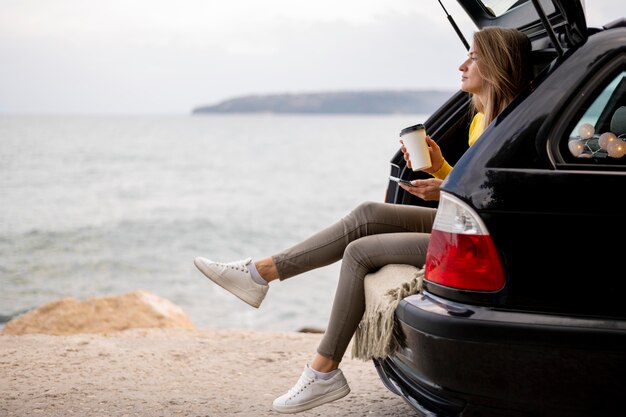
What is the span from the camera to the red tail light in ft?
7.99

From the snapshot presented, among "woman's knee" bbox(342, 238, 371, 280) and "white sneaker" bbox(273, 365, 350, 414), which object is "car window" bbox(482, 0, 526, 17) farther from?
"white sneaker" bbox(273, 365, 350, 414)

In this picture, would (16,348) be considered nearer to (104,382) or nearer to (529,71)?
(104,382)

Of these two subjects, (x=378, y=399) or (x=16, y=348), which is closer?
(x=378, y=399)

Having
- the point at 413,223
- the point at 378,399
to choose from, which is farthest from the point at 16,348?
the point at 413,223

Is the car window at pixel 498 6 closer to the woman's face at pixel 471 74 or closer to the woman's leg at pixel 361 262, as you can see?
the woman's face at pixel 471 74

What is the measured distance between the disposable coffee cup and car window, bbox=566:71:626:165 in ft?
2.15

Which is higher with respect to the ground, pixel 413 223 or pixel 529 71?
pixel 529 71

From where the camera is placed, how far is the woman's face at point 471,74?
10.5 ft

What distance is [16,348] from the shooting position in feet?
17.5

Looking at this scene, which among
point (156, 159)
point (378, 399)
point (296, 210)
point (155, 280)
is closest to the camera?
point (378, 399)

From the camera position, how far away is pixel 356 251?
3.24 meters

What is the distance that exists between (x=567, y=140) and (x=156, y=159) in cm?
5082

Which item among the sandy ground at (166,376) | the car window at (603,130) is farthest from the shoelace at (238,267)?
the car window at (603,130)

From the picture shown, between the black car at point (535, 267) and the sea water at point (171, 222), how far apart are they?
10.4 meters
